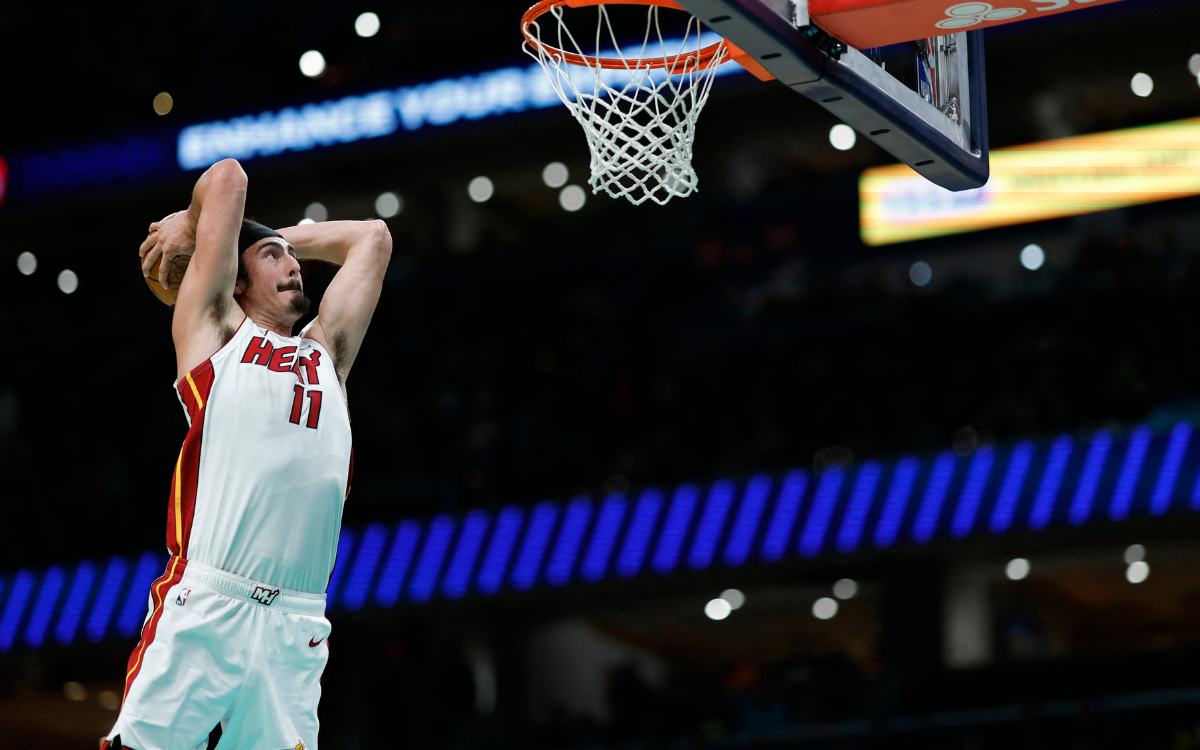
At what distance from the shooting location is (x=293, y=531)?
4258mm

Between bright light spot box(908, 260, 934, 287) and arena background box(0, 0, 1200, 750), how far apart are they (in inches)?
8.6

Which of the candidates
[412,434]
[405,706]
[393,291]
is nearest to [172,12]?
[393,291]

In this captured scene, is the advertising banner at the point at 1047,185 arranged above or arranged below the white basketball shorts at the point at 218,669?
below

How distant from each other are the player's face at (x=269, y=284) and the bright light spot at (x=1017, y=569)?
12805mm

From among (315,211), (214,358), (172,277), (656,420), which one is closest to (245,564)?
(214,358)

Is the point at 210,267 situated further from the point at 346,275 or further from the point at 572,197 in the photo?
the point at 572,197

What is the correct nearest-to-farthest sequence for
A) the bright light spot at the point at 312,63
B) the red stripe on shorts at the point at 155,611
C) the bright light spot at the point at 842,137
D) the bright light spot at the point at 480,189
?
the red stripe on shorts at the point at 155,611 → the bright light spot at the point at 842,137 → the bright light spot at the point at 312,63 → the bright light spot at the point at 480,189

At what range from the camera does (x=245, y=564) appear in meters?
4.19

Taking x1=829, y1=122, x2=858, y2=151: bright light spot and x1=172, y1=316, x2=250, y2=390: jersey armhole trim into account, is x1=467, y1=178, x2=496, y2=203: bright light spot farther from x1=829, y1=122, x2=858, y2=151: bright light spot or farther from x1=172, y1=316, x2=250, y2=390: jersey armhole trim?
x1=172, y1=316, x2=250, y2=390: jersey armhole trim

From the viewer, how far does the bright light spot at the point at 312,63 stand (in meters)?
18.4

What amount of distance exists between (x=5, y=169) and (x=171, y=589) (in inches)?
635

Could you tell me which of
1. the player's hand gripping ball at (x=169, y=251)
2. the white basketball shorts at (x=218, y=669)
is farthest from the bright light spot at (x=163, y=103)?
the white basketball shorts at (x=218, y=669)

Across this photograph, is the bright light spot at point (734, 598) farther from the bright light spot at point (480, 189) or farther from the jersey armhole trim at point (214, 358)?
the jersey armhole trim at point (214, 358)

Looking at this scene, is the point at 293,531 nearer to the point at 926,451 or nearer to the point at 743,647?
the point at 926,451
